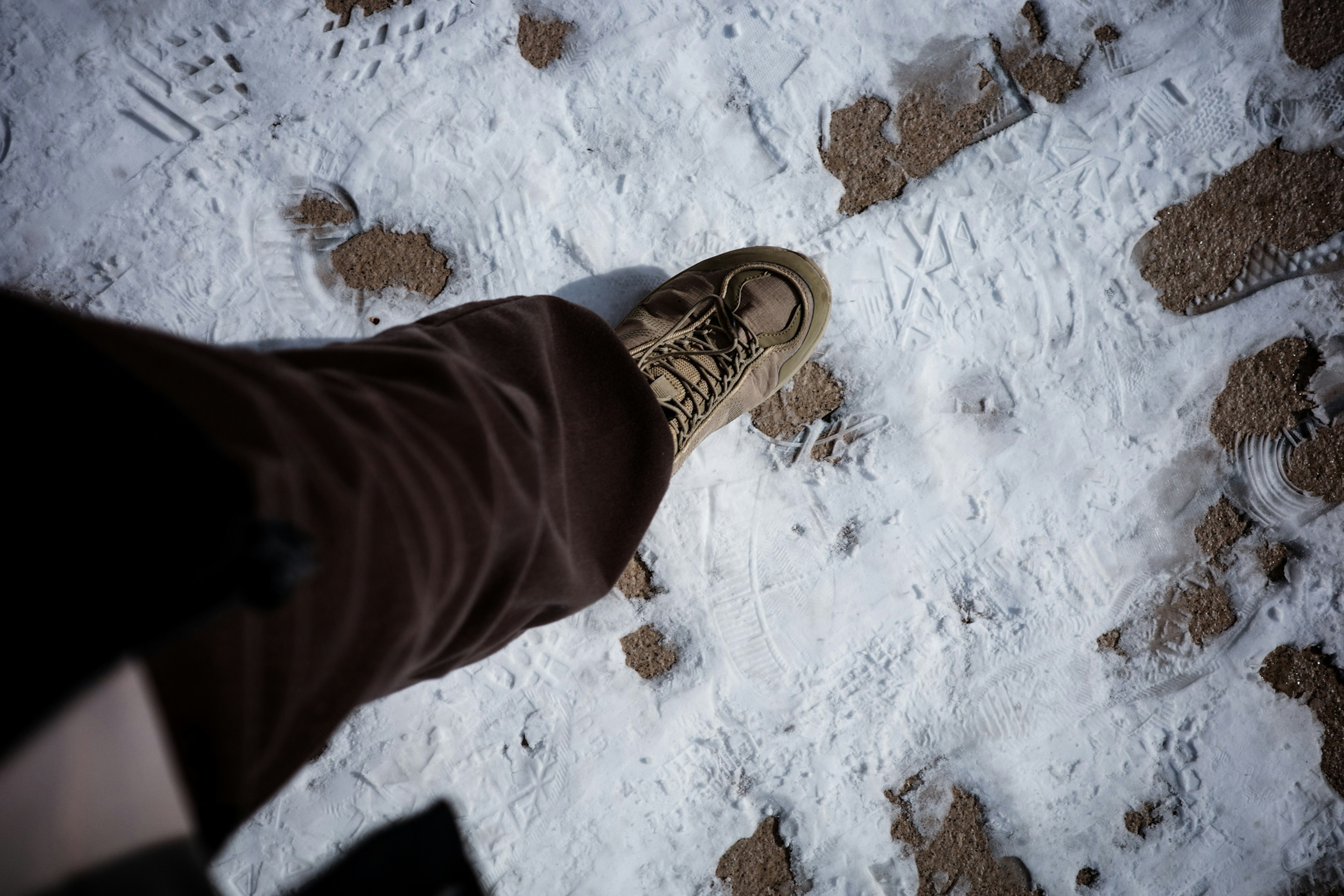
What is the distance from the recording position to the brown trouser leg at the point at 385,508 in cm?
46

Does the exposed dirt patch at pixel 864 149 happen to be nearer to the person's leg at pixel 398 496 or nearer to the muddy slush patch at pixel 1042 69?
the muddy slush patch at pixel 1042 69

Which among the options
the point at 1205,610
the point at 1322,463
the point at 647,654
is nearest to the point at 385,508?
the point at 647,654

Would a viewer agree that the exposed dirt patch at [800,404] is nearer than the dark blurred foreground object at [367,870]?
No

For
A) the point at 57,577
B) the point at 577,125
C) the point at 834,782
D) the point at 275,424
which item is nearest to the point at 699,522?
the point at 834,782

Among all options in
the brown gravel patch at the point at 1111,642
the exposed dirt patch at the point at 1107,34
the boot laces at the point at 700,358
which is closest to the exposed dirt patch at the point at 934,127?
the exposed dirt patch at the point at 1107,34

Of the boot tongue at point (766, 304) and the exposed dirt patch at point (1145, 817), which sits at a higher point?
the boot tongue at point (766, 304)

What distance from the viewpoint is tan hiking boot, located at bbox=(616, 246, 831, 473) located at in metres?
1.07

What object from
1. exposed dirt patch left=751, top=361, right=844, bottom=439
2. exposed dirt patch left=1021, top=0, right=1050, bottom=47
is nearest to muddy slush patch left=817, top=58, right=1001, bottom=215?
exposed dirt patch left=1021, top=0, right=1050, bottom=47

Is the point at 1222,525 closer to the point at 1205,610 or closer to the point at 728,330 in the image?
the point at 1205,610

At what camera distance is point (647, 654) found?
119 cm

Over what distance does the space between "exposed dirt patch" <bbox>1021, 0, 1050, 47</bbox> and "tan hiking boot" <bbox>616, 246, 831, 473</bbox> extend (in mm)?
511

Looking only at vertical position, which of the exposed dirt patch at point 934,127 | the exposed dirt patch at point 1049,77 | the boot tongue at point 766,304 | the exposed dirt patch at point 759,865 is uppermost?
the exposed dirt patch at point 1049,77

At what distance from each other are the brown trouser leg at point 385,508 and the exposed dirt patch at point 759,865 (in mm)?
633

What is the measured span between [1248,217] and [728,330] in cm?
86
